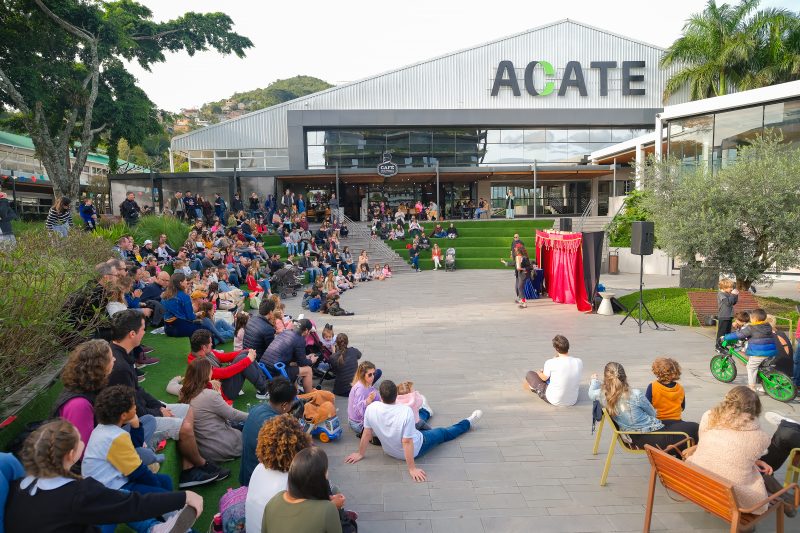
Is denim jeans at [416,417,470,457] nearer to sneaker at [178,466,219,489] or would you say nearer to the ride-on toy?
sneaker at [178,466,219,489]

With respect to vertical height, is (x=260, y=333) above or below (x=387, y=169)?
below

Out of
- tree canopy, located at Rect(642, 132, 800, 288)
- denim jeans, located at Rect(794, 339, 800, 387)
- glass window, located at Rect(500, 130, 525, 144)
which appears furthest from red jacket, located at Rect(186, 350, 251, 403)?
glass window, located at Rect(500, 130, 525, 144)

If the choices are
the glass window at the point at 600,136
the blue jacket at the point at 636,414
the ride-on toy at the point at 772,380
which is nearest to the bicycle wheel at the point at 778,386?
the ride-on toy at the point at 772,380

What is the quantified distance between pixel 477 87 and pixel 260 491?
96.6 feet

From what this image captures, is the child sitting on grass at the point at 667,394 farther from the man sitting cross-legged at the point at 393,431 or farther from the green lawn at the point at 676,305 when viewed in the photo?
the green lawn at the point at 676,305

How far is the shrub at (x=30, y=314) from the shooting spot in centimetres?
452

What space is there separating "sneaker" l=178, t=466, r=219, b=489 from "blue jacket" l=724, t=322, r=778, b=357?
675 cm

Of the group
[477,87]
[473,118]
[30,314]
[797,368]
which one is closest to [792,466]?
[797,368]

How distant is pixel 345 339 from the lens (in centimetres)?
729

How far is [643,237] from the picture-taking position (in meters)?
10.8

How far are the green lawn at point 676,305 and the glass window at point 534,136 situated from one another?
18019 mm

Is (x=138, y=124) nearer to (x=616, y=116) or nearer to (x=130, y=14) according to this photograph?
(x=130, y=14)

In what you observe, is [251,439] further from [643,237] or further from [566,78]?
[566,78]

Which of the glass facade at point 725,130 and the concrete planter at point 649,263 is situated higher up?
the glass facade at point 725,130
